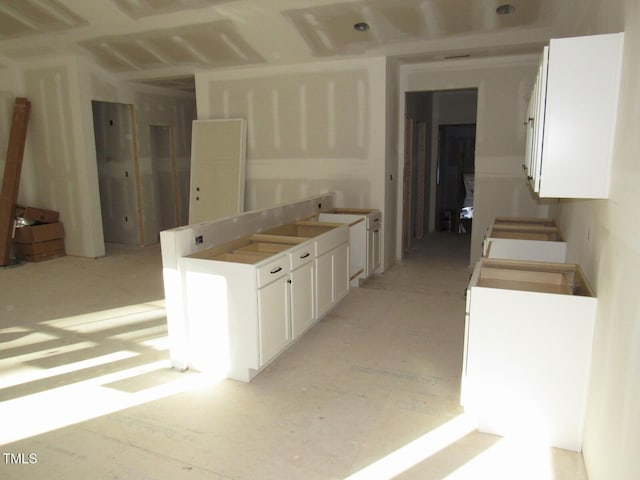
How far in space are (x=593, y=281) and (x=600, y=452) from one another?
2.80ft

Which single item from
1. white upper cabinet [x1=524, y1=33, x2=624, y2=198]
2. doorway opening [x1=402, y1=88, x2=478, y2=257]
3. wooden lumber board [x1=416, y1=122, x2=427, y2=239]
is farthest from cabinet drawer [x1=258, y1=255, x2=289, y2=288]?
wooden lumber board [x1=416, y1=122, x2=427, y2=239]

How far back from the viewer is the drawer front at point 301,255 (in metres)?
3.45

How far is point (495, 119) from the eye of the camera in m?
5.84

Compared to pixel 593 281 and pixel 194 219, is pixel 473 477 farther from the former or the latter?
pixel 194 219

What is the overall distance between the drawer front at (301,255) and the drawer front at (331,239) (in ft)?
0.43

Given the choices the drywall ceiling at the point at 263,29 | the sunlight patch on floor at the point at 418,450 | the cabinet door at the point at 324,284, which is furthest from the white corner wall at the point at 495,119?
the sunlight patch on floor at the point at 418,450

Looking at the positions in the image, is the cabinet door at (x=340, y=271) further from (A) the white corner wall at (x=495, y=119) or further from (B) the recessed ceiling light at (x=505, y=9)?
(B) the recessed ceiling light at (x=505, y=9)

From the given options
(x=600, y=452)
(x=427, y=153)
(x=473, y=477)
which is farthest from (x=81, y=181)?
(x=600, y=452)

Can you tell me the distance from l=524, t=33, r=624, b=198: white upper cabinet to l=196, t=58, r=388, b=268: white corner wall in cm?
359

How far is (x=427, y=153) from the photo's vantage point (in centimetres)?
873

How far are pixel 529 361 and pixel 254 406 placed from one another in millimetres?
1611

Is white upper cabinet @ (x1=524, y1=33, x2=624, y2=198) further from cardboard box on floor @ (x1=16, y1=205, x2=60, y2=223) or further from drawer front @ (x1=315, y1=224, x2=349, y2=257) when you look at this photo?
cardboard box on floor @ (x1=16, y1=205, x2=60, y2=223)

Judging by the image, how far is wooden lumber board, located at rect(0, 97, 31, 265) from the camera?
6.37 m

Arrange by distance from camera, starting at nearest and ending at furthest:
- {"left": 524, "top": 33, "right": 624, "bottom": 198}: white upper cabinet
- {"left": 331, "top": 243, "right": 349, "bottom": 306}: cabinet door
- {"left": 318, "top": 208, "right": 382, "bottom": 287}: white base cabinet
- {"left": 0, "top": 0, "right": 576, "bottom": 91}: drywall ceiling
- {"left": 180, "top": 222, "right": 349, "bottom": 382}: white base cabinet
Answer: {"left": 524, "top": 33, "right": 624, "bottom": 198}: white upper cabinet < {"left": 180, "top": 222, "right": 349, "bottom": 382}: white base cabinet < {"left": 331, "top": 243, "right": 349, "bottom": 306}: cabinet door < {"left": 0, "top": 0, "right": 576, "bottom": 91}: drywall ceiling < {"left": 318, "top": 208, "right": 382, "bottom": 287}: white base cabinet
